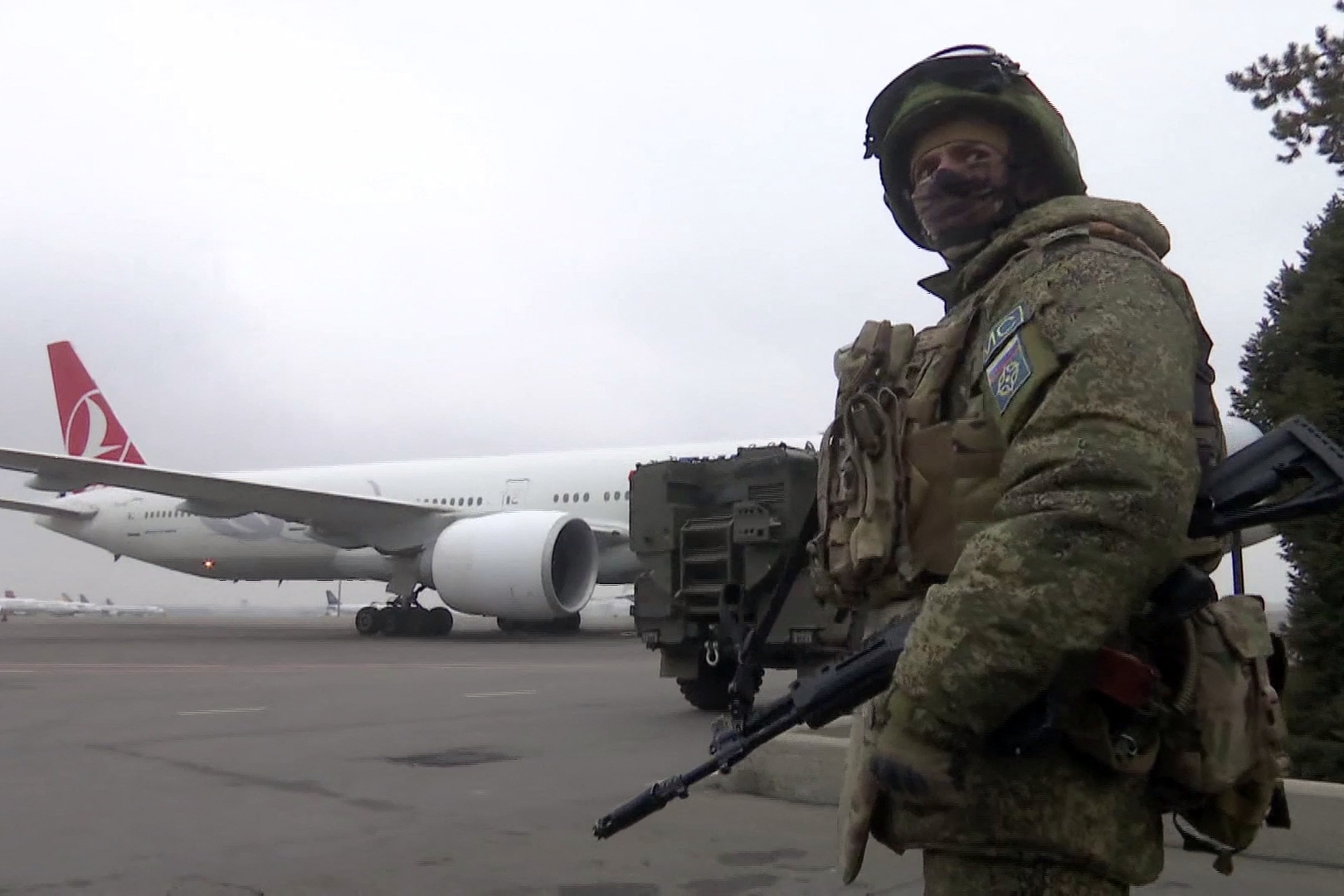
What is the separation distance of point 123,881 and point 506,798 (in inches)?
71.6

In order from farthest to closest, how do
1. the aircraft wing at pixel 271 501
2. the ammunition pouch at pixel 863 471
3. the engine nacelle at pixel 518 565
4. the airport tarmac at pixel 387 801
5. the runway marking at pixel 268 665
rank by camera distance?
the aircraft wing at pixel 271 501
the engine nacelle at pixel 518 565
the runway marking at pixel 268 665
the airport tarmac at pixel 387 801
the ammunition pouch at pixel 863 471

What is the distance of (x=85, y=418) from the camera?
2702cm

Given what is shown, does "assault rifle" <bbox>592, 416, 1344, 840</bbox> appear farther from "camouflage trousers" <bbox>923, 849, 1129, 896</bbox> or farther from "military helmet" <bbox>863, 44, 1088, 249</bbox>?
"military helmet" <bbox>863, 44, 1088, 249</bbox>

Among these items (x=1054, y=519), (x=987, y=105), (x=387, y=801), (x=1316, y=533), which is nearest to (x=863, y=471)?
(x=1054, y=519)

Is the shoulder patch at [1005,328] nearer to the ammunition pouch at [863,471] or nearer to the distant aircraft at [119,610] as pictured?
the ammunition pouch at [863,471]

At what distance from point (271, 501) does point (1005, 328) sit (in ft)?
59.4

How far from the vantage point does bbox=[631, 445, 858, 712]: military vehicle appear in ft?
24.7

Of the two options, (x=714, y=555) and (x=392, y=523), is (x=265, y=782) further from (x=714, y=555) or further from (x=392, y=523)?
(x=392, y=523)

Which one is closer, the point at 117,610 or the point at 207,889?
the point at 207,889

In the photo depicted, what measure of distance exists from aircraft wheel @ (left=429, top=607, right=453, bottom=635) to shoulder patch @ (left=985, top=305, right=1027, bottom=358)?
18565 millimetres

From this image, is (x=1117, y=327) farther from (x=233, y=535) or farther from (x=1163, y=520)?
(x=233, y=535)

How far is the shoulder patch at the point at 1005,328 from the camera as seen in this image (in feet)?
5.29

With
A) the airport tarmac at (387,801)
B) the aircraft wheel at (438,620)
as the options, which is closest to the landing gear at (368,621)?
the aircraft wheel at (438,620)

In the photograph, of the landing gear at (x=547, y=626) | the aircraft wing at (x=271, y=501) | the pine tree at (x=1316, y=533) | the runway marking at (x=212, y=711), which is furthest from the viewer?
the landing gear at (x=547, y=626)
